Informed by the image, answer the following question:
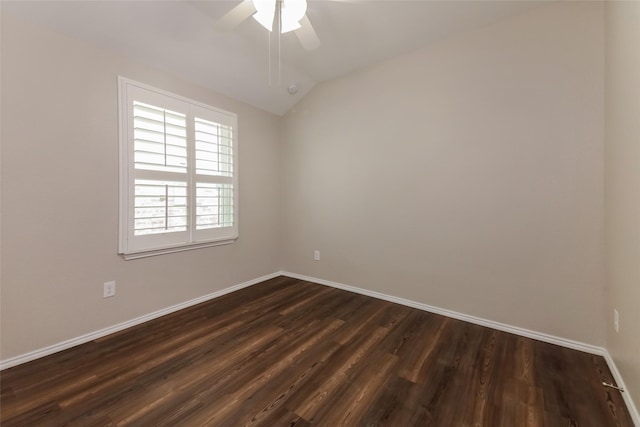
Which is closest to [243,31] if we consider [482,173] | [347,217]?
[347,217]

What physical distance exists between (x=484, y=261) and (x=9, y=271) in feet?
12.3

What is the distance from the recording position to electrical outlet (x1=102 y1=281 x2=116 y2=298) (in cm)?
219

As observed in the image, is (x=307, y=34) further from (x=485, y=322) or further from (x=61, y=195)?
(x=485, y=322)

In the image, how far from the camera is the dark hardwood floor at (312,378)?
54.4 inches

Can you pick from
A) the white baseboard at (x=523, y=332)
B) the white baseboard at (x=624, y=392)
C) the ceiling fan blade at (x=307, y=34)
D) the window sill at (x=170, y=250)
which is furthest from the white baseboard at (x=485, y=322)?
the ceiling fan blade at (x=307, y=34)

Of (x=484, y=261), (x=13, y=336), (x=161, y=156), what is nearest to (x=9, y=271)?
(x=13, y=336)

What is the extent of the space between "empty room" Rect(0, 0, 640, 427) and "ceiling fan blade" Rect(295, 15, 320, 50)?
0.07 meters

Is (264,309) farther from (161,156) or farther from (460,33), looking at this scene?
(460,33)

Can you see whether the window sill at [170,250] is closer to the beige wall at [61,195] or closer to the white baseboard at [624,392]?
the beige wall at [61,195]

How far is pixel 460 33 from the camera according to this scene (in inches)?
95.9

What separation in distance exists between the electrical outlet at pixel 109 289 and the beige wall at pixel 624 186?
11.7 ft

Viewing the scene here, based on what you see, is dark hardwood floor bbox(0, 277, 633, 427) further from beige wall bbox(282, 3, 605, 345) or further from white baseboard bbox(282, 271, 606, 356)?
beige wall bbox(282, 3, 605, 345)

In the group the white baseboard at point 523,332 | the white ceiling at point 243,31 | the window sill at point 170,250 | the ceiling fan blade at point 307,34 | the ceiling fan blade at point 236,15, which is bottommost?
the white baseboard at point 523,332

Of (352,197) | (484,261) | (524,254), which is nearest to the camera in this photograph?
(524,254)
